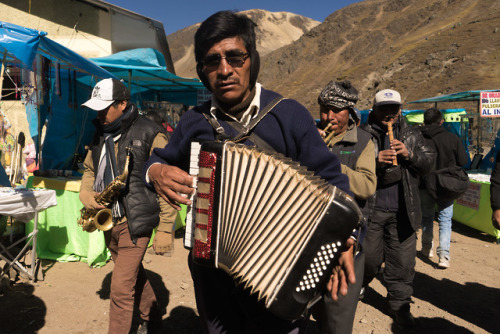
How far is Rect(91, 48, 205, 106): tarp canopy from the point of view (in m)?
7.69

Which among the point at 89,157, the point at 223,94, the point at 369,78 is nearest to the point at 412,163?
the point at 223,94

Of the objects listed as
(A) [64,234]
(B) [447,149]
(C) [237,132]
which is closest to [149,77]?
(A) [64,234]

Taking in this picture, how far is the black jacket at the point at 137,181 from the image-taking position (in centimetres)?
281

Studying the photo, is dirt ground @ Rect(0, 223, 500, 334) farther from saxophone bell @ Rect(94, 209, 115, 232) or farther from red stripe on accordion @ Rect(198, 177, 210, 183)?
red stripe on accordion @ Rect(198, 177, 210, 183)

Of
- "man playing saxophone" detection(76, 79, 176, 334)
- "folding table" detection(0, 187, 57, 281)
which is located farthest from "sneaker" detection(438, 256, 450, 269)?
"folding table" detection(0, 187, 57, 281)

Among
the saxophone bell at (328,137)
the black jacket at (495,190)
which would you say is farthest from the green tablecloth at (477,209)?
the saxophone bell at (328,137)

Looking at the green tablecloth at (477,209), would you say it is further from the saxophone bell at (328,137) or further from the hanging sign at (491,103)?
the saxophone bell at (328,137)

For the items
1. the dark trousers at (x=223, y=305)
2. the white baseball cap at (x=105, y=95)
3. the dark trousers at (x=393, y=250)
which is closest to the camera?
the dark trousers at (x=223, y=305)

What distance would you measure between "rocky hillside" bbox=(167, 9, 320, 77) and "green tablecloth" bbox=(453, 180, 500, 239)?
86.4m

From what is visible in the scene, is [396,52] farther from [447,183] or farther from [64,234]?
[64,234]

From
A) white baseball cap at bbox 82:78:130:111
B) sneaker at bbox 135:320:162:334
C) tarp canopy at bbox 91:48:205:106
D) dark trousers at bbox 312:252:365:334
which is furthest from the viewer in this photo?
tarp canopy at bbox 91:48:205:106

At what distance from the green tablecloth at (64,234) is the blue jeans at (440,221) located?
4980 millimetres

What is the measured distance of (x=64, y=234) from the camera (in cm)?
521

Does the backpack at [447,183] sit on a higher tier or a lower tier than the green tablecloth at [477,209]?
higher
